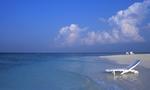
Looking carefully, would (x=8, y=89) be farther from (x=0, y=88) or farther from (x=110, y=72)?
(x=110, y=72)

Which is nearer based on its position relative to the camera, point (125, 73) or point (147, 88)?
point (147, 88)

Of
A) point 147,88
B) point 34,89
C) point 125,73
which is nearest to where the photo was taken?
point 147,88

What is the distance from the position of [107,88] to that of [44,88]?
4228 mm

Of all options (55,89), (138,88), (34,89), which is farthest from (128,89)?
(34,89)

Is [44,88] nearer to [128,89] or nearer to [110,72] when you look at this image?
[128,89]

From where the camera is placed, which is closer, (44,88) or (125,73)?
(44,88)

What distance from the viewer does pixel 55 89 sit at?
Result: 59.1 feet

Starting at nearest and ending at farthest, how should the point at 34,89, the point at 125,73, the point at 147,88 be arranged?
the point at 147,88 < the point at 34,89 < the point at 125,73

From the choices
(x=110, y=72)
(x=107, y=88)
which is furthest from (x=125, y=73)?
(x=107, y=88)

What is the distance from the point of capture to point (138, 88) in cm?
1738

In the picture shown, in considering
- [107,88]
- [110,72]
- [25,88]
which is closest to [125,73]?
[110,72]

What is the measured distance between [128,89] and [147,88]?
1.17 metres

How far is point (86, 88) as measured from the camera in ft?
59.6

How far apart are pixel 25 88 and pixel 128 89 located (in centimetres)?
698
